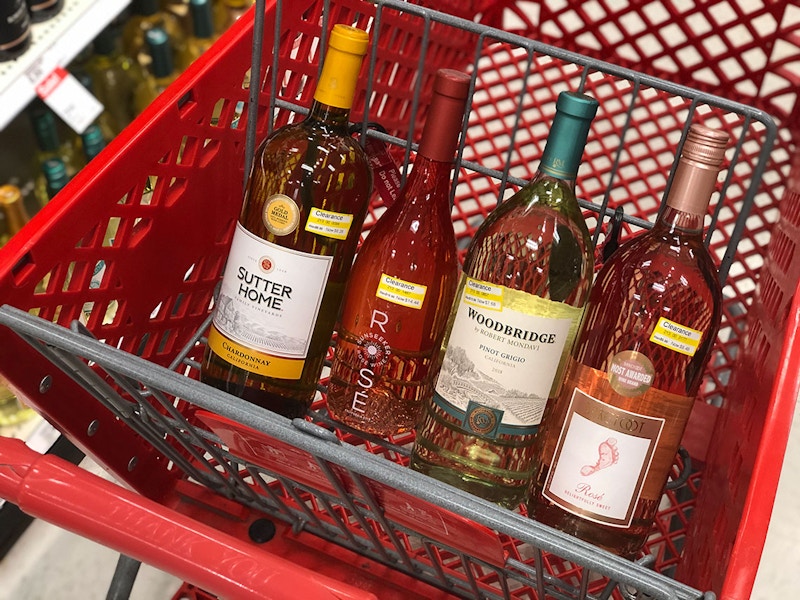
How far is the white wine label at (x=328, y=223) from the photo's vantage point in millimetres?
776

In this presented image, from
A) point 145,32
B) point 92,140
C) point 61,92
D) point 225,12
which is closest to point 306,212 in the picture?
point 61,92

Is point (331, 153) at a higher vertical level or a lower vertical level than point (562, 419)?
higher

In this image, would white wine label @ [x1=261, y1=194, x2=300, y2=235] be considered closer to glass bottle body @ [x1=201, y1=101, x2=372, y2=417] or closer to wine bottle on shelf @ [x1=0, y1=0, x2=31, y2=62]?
glass bottle body @ [x1=201, y1=101, x2=372, y2=417]

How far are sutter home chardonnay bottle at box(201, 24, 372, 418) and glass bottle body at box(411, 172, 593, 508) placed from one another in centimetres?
12

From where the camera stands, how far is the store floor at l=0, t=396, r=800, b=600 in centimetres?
136

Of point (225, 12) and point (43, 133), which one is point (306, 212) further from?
point (225, 12)

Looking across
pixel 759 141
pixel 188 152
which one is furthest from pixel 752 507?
pixel 759 141

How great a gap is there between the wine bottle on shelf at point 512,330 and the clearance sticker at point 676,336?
74 millimetres

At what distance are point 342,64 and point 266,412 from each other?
0.30 meters

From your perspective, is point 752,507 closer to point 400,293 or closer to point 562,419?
point 562,419

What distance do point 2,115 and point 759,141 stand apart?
113 cm

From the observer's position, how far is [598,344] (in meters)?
0.77

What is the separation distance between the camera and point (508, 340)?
0.71 metres

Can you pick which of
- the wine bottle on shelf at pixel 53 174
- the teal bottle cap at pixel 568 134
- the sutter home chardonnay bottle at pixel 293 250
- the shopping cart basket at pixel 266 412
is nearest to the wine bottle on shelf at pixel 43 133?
the wine bottle on shelf at pixel 53 174
